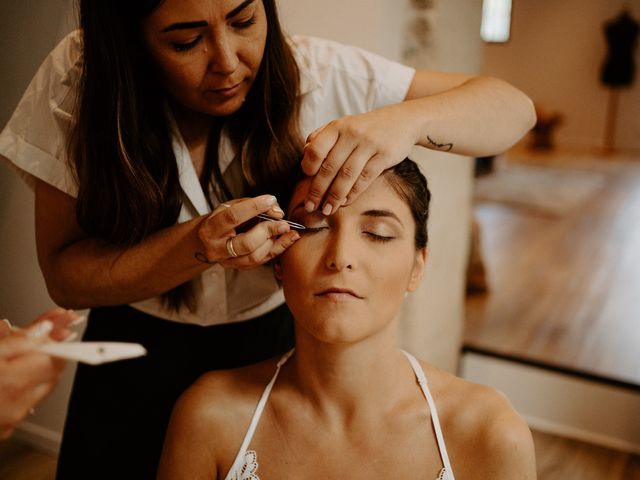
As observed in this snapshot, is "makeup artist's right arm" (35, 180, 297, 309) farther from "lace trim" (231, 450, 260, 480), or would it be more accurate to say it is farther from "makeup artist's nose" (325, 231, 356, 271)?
"lace trim" (231, 450, 260, 480)

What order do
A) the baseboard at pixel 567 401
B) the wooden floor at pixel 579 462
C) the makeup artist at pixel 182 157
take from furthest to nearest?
the baseboard at pixel 567 401 < the wooden floor at pixel 579 462 < the makeup artist at pixel 182 157

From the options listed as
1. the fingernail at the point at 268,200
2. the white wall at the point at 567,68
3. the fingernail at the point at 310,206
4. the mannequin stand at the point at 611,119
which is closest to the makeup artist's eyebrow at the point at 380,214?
the fingernail at the point at 310,206

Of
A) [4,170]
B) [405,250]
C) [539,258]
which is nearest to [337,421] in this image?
[405,250]

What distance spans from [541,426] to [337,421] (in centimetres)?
230

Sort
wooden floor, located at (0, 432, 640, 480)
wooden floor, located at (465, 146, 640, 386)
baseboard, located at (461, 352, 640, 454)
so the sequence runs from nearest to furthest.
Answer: wooden floor, located at (0, 432, 640, 480) → baseboard, located at (461, 352, 640, 454) → wooden floor, located at (465, 146, 640, 386)

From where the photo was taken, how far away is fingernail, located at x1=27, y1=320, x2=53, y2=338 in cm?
69

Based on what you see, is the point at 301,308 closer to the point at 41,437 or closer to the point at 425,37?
the point at 41,437

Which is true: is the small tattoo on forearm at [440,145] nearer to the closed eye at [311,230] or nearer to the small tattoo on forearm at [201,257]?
the closed eye at [311,230]

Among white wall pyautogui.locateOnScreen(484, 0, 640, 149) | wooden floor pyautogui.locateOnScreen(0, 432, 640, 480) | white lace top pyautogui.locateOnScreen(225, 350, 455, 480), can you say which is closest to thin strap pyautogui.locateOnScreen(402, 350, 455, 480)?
white lace top pyautogui.locateOnScreen(225, 350, 455, 480)

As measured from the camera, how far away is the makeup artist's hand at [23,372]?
0.65 metres

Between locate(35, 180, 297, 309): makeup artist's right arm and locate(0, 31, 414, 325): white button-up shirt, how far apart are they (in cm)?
7

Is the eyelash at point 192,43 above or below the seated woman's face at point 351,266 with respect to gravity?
above

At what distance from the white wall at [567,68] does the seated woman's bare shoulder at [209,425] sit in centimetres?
421

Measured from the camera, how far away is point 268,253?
1130 mm
